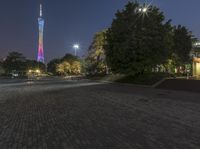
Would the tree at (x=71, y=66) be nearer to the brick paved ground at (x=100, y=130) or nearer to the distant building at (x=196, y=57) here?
the distant building at (x=196, y=57)

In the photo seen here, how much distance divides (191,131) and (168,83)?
67.8 ft

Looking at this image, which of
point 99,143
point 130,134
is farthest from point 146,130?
point 99,143

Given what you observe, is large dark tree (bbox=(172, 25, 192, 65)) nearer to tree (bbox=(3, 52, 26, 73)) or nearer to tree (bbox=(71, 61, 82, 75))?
tree (bbox=(71, 61, 82, 75))

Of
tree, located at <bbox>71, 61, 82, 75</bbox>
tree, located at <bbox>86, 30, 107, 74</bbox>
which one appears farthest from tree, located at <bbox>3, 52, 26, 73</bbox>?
tree, located at <bbox>86, 30, 107, 74</bbox>

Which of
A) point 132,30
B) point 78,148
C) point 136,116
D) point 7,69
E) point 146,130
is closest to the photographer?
point 78,148

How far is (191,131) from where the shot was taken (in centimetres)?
719

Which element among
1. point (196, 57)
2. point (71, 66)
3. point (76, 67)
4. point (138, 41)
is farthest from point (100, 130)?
point (71, 66)

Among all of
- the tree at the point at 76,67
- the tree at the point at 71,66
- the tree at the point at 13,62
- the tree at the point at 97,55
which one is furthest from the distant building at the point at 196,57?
the tree at the point at 13,62

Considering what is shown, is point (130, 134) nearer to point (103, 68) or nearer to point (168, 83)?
point (168, 83)

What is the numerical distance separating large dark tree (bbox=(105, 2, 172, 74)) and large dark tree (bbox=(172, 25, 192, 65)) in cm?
1371

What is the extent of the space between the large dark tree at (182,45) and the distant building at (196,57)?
1018 millimetres

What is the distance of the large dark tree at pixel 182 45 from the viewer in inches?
1881

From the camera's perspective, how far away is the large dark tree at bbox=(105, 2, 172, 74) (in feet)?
105

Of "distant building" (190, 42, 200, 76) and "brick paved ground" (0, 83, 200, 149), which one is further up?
"distant building" (190, 42, 200, 76)
